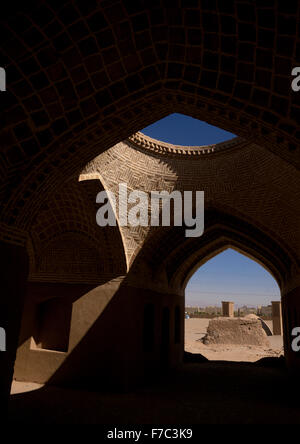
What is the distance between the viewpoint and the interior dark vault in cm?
325

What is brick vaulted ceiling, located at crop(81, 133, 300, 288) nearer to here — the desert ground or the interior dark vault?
the interior dark vault

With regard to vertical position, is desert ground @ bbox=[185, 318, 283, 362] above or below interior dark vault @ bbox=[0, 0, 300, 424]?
below

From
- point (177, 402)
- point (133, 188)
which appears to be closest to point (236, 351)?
point (177, 402)

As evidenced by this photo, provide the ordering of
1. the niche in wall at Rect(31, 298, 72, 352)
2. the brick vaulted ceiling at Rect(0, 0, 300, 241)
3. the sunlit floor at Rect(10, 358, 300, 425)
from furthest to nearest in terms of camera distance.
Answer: the niche in wall at Rect(31, 298, 72, 352) → the sunlit floor at Rect(10, 358, 300, 425) → the brick vaulted ceiling at Rect(0, 0, 300, 241)

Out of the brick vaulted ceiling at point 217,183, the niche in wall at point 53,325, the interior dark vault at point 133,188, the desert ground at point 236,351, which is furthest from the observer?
the desert ground at point 236,351

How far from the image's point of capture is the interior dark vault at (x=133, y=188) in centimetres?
325

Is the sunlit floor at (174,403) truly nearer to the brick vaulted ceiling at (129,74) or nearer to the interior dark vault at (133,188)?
the interior dark vault at (133,188)

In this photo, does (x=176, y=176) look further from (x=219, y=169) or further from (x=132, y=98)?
(x=132, y=98)

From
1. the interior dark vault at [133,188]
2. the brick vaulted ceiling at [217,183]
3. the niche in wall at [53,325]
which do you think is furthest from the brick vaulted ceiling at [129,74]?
the niche in wall at [53,325]

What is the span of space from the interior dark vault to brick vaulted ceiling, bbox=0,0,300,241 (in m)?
0.01

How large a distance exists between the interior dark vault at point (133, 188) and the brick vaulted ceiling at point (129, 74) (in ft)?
0.05

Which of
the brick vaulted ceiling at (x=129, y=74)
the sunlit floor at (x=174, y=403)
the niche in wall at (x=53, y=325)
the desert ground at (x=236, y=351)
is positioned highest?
the brick vaulted ceiling at (x=129, y=74)

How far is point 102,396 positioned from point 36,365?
250 cm

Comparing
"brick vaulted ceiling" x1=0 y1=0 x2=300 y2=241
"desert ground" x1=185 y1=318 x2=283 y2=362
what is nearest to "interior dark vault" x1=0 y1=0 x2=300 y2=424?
"brick vaulted ceiling" x1=0 y1=0 x2=300 y2=241
